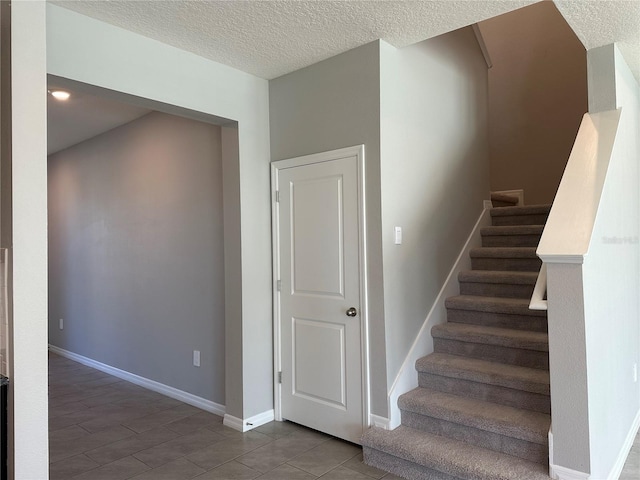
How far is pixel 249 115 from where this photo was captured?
11.2 feet

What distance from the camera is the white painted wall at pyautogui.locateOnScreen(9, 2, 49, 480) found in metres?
1.69

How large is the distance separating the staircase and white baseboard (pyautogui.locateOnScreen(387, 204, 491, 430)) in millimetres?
44

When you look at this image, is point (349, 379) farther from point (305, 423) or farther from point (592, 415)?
point (592, 415)

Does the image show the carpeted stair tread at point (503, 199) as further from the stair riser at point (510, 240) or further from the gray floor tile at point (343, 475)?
the gray floor tile at point (343, 475)

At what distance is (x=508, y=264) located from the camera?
12.3ft

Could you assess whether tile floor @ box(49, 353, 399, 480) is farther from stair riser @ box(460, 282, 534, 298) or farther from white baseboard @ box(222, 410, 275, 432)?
stair riser @ box(460, 282, 534, 298)

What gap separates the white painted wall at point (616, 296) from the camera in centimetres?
221

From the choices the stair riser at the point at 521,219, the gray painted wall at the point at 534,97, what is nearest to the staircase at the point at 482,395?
the stair riser at the point at 521,219

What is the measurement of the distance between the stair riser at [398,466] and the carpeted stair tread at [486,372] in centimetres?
62

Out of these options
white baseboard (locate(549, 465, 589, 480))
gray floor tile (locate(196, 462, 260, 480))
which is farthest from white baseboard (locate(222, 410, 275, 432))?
white baseboard (locate(549, 465, 589, 480))

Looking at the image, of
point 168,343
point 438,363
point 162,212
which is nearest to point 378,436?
point 438,363

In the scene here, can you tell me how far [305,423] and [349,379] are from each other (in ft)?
1.78

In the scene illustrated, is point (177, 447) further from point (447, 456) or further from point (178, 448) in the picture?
point (447, 456)

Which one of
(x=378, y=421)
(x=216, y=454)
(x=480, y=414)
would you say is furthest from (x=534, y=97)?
(x=216, y=454)
